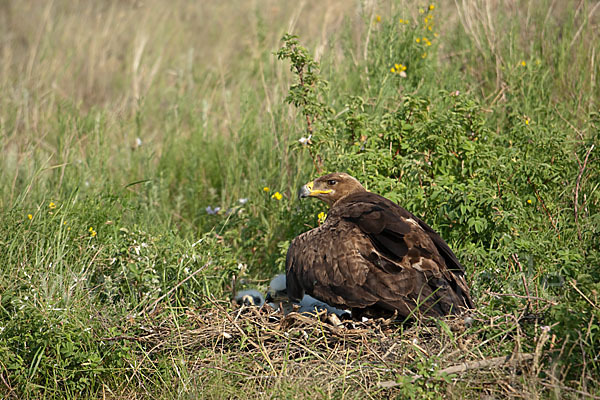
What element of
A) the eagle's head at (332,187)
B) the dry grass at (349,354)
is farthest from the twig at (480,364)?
the eagle's head at (332,187)

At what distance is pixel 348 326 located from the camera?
14.6 ft

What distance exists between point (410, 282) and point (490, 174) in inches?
53.5

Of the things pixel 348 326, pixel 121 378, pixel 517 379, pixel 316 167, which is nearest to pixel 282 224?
pixel 316 167

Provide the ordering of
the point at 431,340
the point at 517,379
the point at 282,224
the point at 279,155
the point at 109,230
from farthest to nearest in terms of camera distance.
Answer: the point at 279,155
the point at 282,224
the point at 109,230
the point at 431,340
the point at 517,379

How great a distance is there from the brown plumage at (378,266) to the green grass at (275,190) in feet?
0.95

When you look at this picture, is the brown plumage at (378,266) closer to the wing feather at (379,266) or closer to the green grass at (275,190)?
the wing feather at (379,266)

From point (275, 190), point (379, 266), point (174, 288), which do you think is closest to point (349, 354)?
point (379, 266)

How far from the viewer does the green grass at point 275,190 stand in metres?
3.82

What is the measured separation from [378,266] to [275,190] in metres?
2.26

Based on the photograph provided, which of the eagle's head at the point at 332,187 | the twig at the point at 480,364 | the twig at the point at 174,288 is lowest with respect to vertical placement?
the twig at the point at 174,288

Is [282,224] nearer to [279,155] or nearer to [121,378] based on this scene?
[279,155]

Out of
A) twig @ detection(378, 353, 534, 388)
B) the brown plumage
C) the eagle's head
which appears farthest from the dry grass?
the eagle's head

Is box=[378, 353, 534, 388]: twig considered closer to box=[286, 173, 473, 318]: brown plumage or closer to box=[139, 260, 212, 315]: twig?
box=[286, 173, 473, 318]: brown plumage

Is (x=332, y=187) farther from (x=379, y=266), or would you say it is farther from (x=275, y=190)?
(x=275, y=190)
